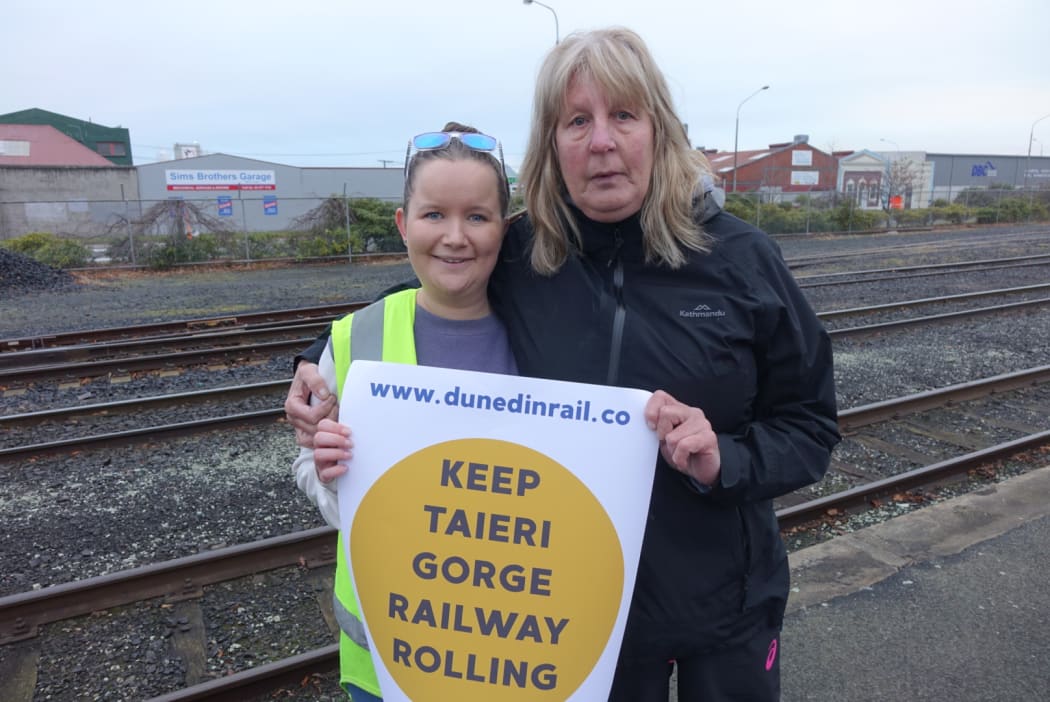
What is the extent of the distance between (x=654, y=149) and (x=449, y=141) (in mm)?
510

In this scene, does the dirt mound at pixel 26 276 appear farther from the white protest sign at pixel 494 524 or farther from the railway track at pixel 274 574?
the white protest sign at pixel 494 524

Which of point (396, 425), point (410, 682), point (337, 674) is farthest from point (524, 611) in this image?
point (337, 674)

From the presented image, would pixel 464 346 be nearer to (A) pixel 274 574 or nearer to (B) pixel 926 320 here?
(A) pixel 274 574

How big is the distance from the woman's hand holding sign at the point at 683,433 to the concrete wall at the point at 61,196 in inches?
1381

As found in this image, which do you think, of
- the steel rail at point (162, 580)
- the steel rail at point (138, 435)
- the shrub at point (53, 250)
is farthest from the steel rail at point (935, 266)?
the shrub at point (53, 250)

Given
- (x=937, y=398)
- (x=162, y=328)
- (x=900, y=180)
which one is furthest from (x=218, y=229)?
(x=900, y=180)

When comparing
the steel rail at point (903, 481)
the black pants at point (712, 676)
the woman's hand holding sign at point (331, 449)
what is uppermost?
the woman's hand holding sign at point (331, 449)

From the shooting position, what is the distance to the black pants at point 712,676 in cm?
186

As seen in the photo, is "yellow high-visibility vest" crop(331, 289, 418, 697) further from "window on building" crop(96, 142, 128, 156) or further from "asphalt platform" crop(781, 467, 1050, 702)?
"window on building" crop(96, 142, 128, 156)

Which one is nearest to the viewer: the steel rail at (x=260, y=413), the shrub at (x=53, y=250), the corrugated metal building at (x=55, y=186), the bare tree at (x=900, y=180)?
the steel rail at (x=260, y=413)

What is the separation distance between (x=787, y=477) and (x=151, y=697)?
336cm

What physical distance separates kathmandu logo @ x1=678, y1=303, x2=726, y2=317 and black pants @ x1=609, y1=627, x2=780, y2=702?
0.86 metres

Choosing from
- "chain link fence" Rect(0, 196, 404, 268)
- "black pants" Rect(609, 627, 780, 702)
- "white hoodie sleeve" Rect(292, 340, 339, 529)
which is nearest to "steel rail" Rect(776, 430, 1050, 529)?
"black pants" Rect(609, 627, 780, 702)

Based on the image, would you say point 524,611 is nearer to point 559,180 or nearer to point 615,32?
point 559,180
